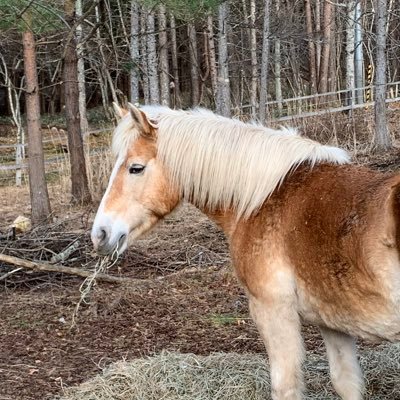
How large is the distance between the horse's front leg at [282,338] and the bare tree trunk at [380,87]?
30.2ft

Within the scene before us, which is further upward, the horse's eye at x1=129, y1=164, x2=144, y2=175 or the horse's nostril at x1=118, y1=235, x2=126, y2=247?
the horse's eye at x1=129, y1=164, x2=144, y2=175

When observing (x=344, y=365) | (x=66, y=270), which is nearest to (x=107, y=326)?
(x=66, y=270)

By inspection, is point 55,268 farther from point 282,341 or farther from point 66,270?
point 282,341

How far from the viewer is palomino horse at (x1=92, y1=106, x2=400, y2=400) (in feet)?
7.75

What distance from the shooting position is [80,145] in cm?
953

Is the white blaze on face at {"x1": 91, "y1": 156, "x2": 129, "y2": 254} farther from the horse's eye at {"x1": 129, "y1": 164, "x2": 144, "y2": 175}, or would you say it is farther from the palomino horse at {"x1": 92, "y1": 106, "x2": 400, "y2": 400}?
the horse's eye at {"x1": 129, "y1": 164, "x2": 144, "y2": 175}

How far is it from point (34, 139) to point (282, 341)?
6180 mm

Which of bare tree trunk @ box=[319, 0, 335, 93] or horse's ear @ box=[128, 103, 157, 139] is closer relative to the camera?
horse's ear @ box=[128, 103, 157, 139]

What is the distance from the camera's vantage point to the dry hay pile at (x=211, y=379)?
3.46 meters

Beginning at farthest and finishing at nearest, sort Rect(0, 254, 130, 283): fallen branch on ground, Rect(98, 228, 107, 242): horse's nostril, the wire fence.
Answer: the wire fence → Rect(0, 254, 130, 283): fallen branch on ground → Rect(98, 228, 107, 242): horse's nostril

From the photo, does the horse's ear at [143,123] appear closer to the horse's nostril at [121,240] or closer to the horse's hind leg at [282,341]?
the horse's nostril at [121,240]

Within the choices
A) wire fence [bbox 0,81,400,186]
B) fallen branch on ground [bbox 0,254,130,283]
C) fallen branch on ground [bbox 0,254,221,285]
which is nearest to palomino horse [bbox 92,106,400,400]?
fallen branch on ground [bbox 0,254,221,285]

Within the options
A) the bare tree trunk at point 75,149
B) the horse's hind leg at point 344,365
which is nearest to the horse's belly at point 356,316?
the horse's hind leg at point 344,365

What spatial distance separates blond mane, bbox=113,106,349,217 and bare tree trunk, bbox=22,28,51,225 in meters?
5.05
